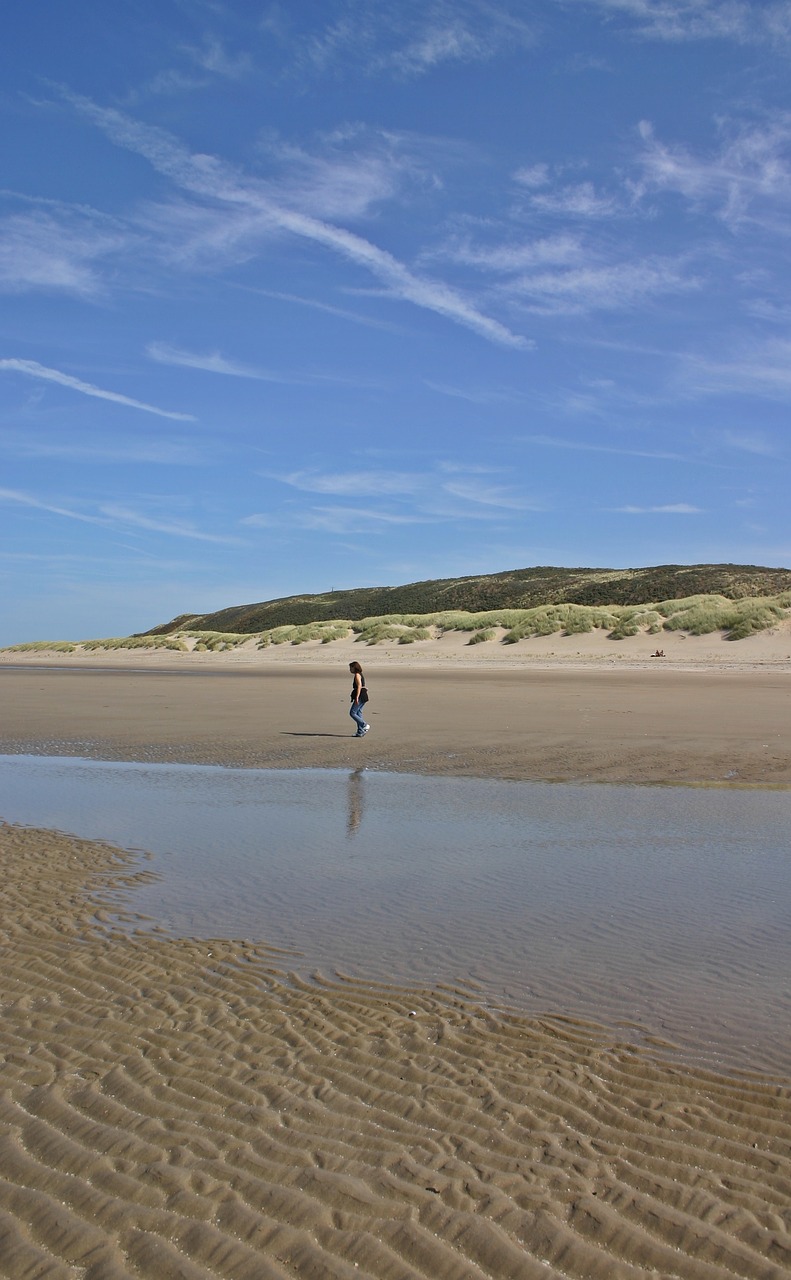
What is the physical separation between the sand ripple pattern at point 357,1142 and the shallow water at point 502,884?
0.53 meters

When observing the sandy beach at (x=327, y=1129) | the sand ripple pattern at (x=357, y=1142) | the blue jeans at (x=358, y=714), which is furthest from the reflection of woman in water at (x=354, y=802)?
the sand ripple pattern at (x=357, y=1142)

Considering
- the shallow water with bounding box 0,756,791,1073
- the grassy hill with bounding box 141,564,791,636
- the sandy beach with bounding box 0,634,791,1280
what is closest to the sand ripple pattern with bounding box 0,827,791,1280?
the sandy beach with bounding box 0,634,791,1280

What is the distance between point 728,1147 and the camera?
3.88 m

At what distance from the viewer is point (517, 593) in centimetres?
8988

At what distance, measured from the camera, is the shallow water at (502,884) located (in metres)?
5.62

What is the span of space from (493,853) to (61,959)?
406 cm

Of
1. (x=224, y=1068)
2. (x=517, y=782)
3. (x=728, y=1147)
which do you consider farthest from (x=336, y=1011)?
(x=517, y=782)

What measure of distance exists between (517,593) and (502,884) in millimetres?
83003

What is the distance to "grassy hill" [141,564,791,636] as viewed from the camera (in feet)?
242

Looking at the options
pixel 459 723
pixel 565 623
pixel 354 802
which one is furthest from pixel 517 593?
pixel 354 802

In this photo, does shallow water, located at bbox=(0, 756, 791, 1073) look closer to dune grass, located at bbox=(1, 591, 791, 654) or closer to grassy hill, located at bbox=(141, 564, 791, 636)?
dune grass, located at bbox=(1, 591, 791, 654)

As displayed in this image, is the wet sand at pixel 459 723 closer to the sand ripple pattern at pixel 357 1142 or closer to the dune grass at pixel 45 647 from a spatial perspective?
the sand ripple pattern at pixel 357 1142

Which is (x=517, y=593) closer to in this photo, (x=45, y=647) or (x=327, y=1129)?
(x=45, y=647)

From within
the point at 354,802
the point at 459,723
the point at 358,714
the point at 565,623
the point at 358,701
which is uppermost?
the point at 565,623
